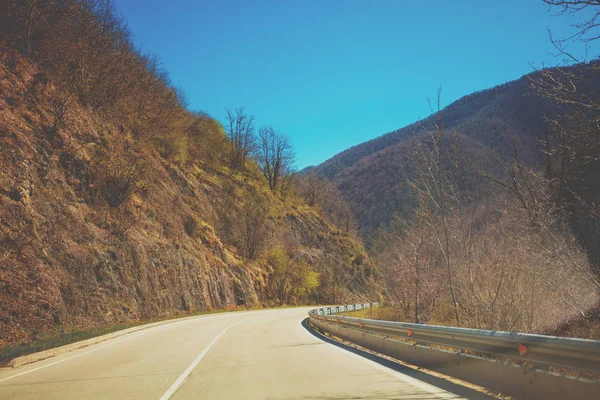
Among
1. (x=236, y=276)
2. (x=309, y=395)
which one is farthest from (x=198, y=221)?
(x=309, y=395)

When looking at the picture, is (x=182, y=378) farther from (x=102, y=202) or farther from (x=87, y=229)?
(x=102, y=202)

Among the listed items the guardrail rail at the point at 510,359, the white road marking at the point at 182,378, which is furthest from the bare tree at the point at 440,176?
the white road marking at the point at 182,378

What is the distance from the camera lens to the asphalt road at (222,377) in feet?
19.4

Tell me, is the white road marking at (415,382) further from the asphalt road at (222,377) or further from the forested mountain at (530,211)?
the forested mountain at (530,211)

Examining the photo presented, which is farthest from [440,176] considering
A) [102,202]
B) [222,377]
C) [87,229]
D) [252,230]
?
[252,230]

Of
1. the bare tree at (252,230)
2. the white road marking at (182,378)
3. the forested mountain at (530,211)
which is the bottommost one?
the white road marking at (182,378)

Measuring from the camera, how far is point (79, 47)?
1125 inches

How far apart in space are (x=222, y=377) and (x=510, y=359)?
4615 mm

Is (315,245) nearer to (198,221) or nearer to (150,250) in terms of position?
(198,221)

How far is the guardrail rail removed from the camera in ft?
13.0

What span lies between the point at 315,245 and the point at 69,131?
→ 146 feet

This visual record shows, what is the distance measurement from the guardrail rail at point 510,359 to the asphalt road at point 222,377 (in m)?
0.37

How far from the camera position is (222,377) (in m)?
7.33

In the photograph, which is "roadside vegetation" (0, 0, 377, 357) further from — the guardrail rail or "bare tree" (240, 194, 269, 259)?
the guardrail rail
